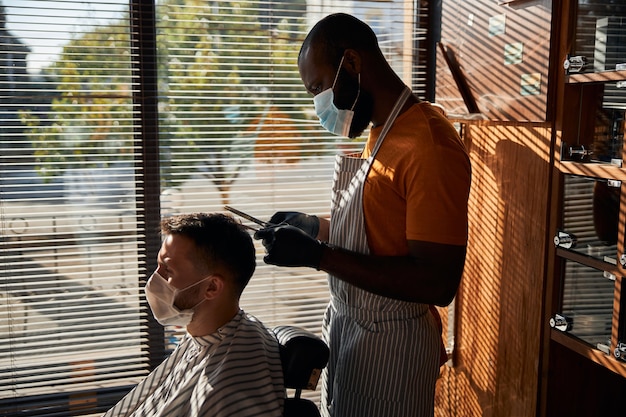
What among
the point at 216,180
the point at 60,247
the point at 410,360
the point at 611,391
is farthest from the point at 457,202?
the point at 60,247

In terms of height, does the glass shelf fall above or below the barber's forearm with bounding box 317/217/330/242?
above

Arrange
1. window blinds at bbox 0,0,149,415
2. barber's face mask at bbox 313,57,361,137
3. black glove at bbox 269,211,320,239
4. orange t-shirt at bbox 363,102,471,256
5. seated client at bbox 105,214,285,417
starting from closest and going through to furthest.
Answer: orange t-shirt at bbox 363,102,471,256 → seated client at bbox 105,214,285,417 → barber's face mask at bbox 313,57,361,137 → black glove at bbox 269,211,320,239 → window blinds at bbox 0,0,149,415

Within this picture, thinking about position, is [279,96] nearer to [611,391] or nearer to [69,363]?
[69,363]

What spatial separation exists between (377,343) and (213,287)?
18.7 inches

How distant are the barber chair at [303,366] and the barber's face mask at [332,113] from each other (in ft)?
1.98

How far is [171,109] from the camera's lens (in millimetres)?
2627

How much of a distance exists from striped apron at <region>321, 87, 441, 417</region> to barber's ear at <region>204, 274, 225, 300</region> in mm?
336

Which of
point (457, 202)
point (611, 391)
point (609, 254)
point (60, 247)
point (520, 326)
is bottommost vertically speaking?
point (611, 391)

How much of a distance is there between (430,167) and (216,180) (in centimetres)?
127

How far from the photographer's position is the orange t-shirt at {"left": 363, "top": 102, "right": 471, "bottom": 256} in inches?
64.5

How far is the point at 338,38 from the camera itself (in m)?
1.80

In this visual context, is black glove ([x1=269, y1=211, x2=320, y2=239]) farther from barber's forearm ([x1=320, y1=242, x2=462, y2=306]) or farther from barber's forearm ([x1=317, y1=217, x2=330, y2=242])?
barber's forearm ([x1=320, y1=242, x2=462, y2=306])

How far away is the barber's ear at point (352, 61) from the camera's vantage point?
70.7 inches

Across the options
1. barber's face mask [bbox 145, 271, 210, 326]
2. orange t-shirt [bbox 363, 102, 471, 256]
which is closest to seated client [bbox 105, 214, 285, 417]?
barber's face mask [bbox 145, 271, 210, 326]
